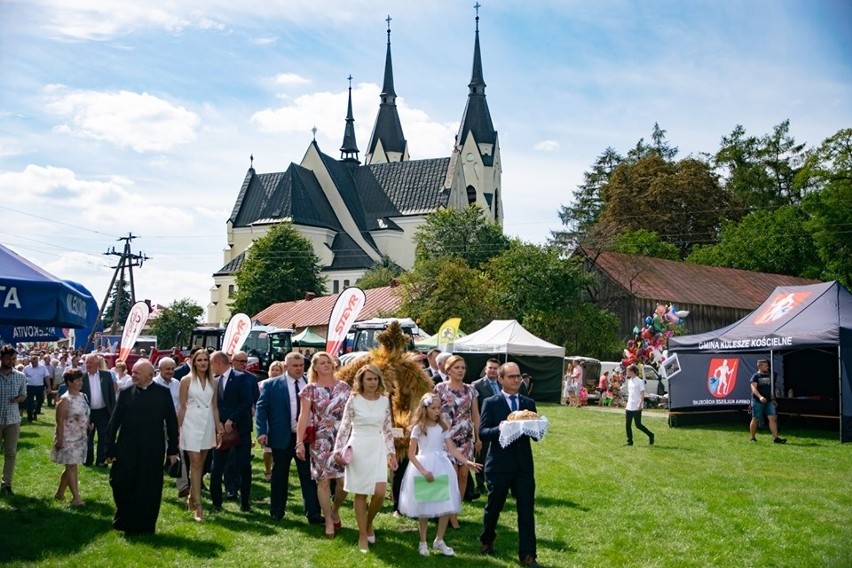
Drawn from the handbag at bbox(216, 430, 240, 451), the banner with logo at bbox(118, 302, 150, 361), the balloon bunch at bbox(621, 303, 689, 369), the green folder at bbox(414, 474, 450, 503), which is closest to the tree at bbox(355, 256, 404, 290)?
the balloon bunch at bbox(621, 303, 689, 369)

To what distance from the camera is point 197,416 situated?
33.3ft

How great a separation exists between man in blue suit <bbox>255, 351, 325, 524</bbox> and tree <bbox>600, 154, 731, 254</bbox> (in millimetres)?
65805

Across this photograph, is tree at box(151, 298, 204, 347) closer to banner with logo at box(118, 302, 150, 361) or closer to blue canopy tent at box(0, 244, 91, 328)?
banner with logo at box(118, 302, 150, 361)

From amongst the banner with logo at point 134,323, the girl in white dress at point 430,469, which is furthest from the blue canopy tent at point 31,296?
the banner with logo at point 134,323

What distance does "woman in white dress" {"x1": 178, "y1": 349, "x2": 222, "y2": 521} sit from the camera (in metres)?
10.1

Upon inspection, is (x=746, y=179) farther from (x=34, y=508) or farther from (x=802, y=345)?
(x=34, y=508)

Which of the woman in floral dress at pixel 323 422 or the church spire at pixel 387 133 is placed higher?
the church spire at pixel 387 133

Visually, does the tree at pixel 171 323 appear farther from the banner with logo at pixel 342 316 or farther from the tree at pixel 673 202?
the banner with logo at pixel 342 316

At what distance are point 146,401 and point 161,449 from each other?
0.50 meters

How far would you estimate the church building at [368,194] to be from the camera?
100m

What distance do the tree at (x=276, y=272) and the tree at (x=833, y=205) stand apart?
44.5 metres

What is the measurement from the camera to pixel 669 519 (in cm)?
998

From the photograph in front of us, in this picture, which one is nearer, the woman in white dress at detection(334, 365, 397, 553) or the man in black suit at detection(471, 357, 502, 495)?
the woman in white dress at detection(334, 365, 397, 553)

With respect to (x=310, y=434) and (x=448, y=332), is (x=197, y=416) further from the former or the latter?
(x=448, y=332)
